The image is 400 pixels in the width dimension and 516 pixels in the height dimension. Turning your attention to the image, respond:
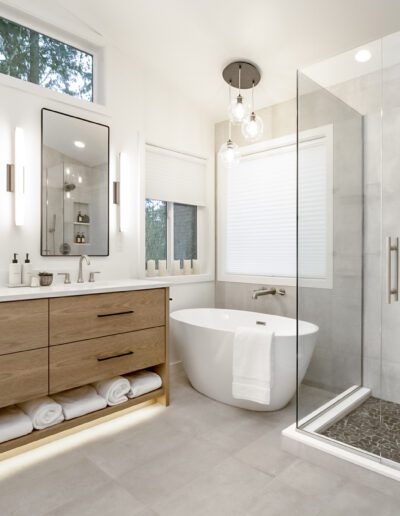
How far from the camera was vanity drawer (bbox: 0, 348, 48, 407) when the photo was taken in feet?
6.11

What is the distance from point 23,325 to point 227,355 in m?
1.35

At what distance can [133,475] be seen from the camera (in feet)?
6.01

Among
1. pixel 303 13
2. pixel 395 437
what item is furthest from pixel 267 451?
pixel 303 13

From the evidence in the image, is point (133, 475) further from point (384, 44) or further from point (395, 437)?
point (384, 44)

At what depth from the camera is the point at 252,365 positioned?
7.81 feet

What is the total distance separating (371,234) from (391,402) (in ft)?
3.60

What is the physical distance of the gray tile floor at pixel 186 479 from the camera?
5.21ft

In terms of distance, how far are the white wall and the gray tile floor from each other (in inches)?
47.2

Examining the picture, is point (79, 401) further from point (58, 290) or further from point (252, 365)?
point (252, 365)

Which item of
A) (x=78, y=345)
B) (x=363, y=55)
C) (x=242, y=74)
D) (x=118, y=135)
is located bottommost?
(x=78, y=345)

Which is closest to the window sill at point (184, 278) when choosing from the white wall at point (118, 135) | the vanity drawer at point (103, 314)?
the white wall at point (118, 135)

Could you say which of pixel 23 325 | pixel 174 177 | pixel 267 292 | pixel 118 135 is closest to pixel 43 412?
pixel 23 325

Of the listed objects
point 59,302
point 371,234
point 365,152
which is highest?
point 365,152

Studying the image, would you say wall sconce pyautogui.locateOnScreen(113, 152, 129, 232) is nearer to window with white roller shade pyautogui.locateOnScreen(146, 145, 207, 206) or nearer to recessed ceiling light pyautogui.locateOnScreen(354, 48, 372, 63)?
window with white roller shade pyautogui.locateOnScreen(146, 145, 207, 206)
